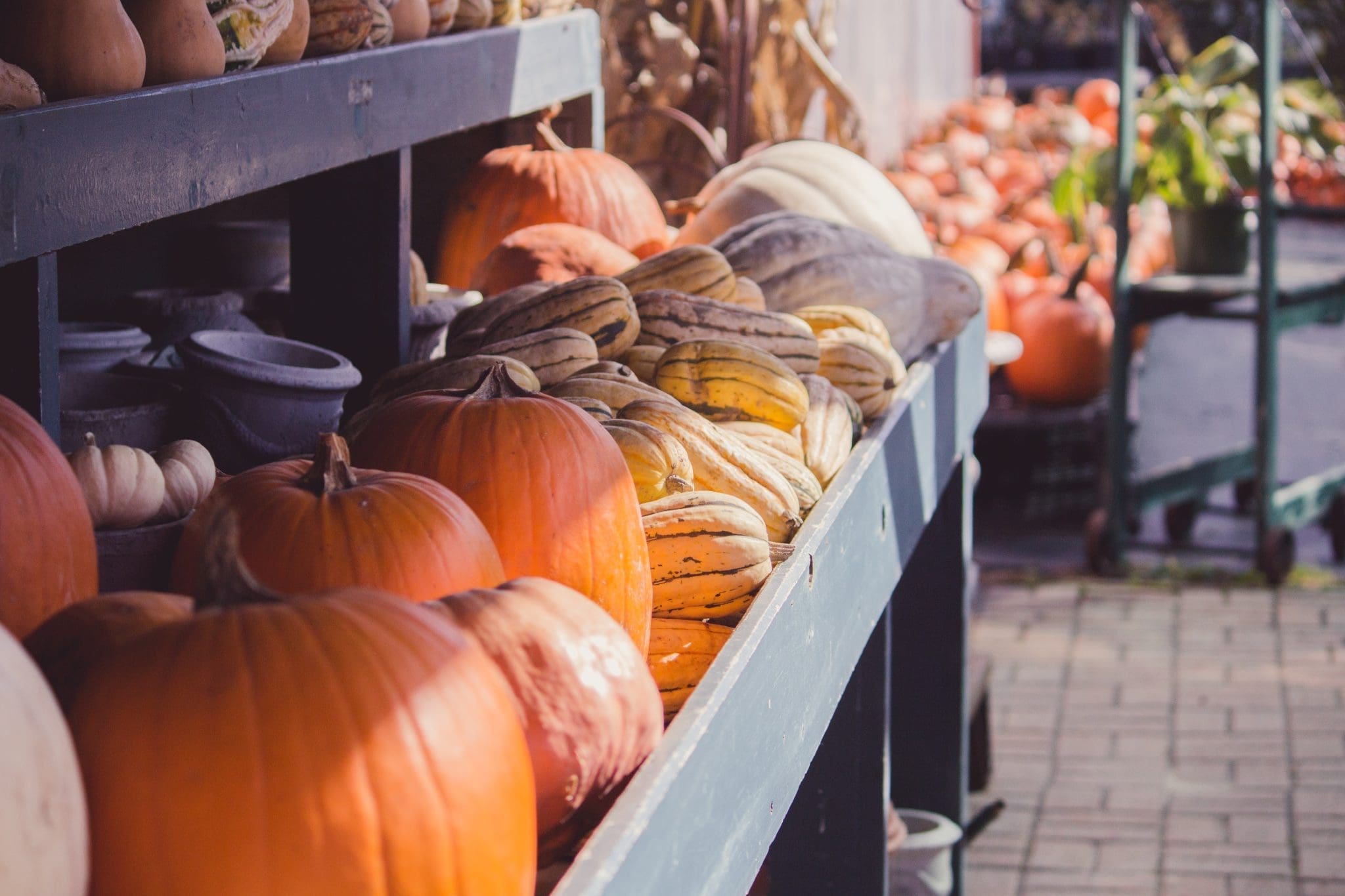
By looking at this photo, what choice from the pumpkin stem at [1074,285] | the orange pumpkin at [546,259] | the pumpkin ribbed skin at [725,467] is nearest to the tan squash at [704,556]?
the pumpkin ribbed skin at [725,467]

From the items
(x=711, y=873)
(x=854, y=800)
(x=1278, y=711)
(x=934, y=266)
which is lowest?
(x=1278, y=711)

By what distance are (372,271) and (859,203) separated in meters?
1.32

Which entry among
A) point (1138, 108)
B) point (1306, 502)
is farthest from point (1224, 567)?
point (1138, 108)

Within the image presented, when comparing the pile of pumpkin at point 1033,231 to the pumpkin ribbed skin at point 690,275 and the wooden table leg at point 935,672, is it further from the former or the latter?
the pumpkin ribbed skin at point 690,275

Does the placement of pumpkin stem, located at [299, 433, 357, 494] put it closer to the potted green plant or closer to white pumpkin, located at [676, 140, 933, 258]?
white pumpkin, located at [676, 140, 933, 258]

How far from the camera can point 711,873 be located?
120 cm

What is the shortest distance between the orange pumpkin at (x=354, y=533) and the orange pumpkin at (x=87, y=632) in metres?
0.13

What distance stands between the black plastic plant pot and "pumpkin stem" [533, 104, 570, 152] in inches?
125

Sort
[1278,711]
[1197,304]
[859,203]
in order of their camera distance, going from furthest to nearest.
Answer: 1. [1197,304]
2. [1278,711]
3. [859,203]

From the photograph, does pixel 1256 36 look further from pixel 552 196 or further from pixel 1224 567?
pixel 552 196

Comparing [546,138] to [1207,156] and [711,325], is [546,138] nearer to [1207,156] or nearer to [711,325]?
[711,325]

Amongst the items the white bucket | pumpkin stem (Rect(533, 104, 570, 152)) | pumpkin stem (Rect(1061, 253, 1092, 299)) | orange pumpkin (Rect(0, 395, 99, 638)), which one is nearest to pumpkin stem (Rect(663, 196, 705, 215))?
pumpkin stem (Rect(533, 104, 570, 152))

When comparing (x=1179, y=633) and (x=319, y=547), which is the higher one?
(x=319, y=547)

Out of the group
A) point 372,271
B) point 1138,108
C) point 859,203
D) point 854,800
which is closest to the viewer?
point 372,271
